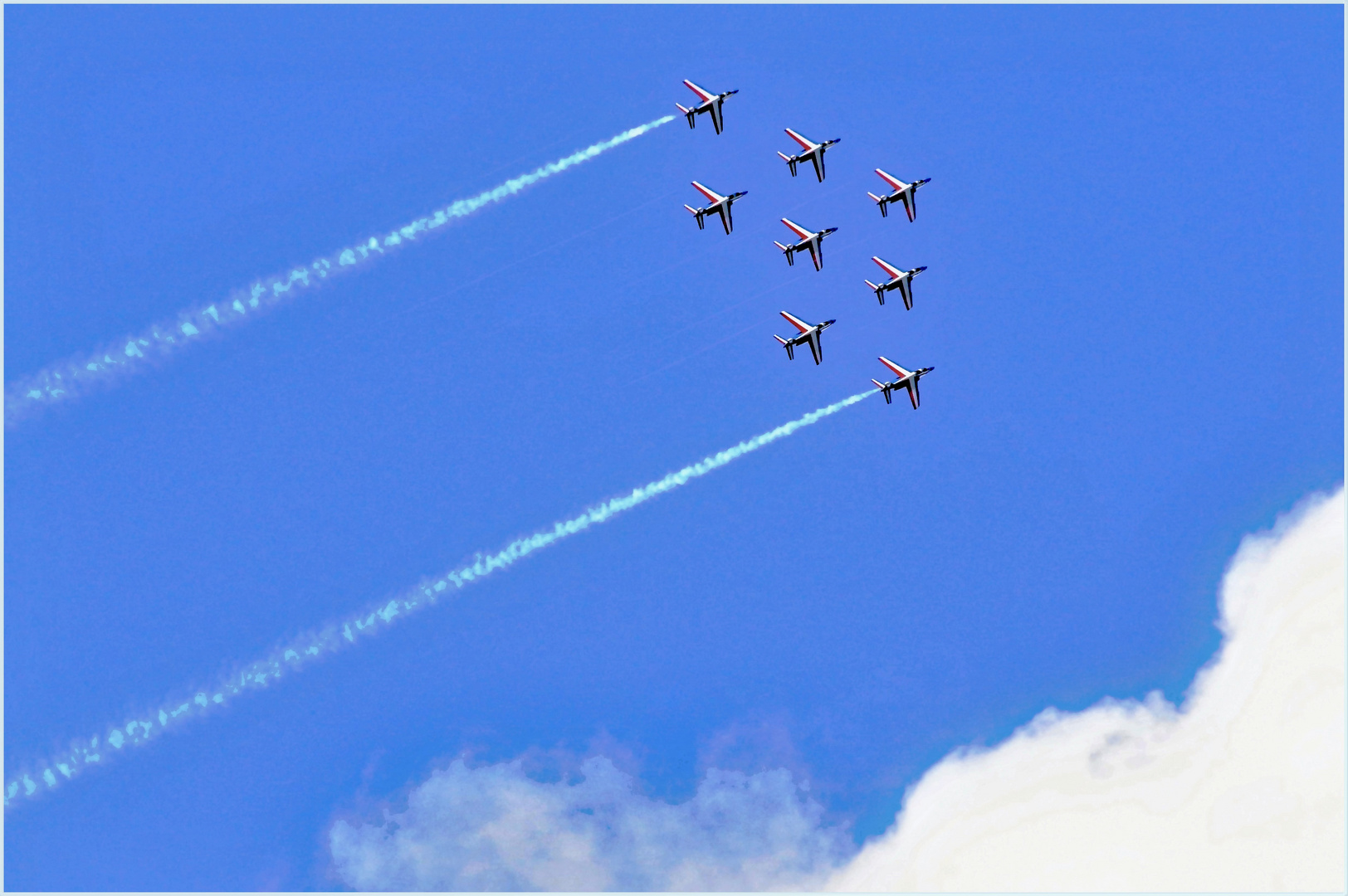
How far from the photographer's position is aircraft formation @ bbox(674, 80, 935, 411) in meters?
159

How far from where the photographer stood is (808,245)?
161 metres

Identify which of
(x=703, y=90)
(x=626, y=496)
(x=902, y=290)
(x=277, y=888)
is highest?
(x=703, y=90)

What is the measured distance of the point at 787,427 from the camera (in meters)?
160

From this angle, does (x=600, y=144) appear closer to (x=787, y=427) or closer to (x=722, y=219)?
(x=722, y=219)

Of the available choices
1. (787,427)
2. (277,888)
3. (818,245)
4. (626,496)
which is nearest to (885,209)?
(818,245)

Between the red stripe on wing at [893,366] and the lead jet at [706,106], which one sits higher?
the lead jet at [706,106]

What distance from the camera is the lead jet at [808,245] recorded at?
525ft

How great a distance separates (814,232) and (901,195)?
677cm

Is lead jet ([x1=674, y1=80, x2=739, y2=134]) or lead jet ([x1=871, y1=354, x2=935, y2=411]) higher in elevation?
lead jet ([x1=674, y1=80, x2=739, y2=134])

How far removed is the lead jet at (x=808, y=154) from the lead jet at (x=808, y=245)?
12.3 ft

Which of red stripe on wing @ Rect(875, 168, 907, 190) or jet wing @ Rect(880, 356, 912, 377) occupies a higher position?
red stripe on wing @ Rect(875, 168, 907, 190)

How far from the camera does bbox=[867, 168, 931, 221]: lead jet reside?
532 feet

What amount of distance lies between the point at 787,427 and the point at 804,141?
64.5 feet

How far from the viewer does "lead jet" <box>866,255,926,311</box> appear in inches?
6373
